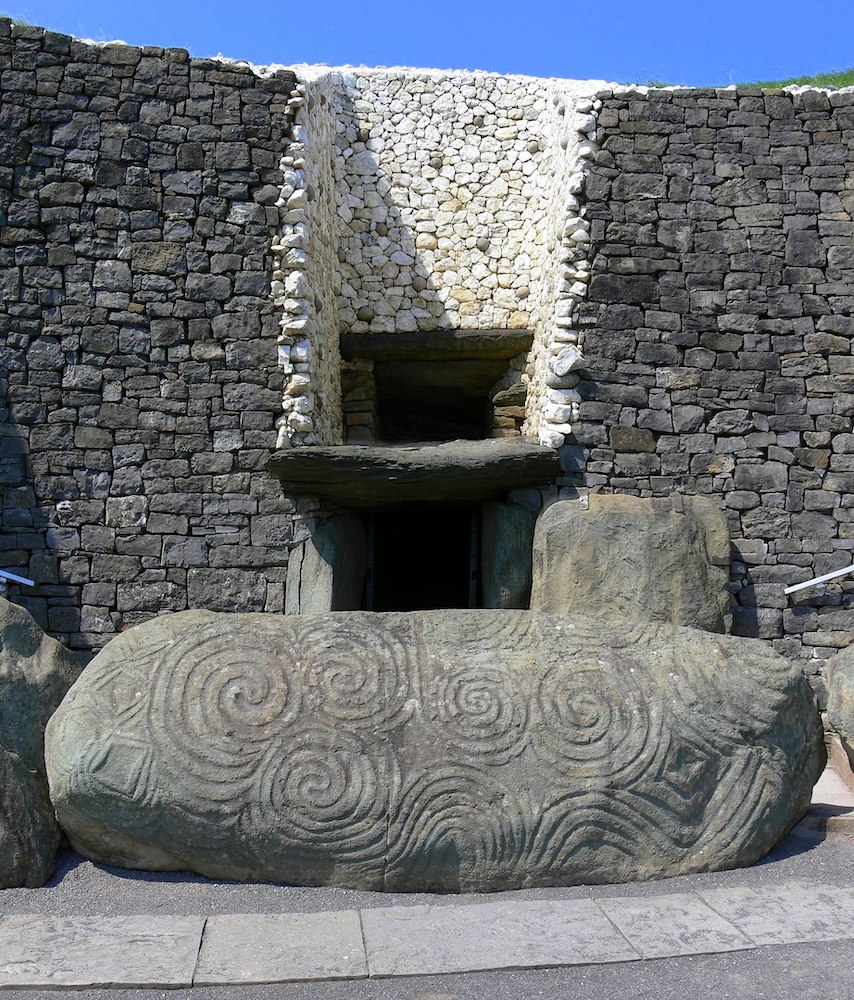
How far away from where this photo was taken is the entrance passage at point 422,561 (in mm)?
9602

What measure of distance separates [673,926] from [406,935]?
3.20 feet

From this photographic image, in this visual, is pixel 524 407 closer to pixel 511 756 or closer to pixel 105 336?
pixel 105 336

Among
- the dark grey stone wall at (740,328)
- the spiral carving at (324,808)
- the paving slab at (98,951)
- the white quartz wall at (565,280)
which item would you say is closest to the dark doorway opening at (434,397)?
the white quartz wall at (565,280)

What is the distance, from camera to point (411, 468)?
6.42 metres

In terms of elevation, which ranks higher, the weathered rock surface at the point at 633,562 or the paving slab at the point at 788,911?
the weathered rock surface at the point at 633,562

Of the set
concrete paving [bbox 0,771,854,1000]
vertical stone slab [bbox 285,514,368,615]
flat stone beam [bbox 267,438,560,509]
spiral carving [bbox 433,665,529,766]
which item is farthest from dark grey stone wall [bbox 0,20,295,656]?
concrete paving [bbox 0,771,854,1000]

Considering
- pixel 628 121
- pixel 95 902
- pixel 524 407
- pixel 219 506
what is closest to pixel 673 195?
pixel 628 121

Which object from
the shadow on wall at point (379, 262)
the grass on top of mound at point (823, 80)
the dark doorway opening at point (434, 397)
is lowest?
the dark doorway opening at point (434, 397)

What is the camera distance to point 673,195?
6.97 meters

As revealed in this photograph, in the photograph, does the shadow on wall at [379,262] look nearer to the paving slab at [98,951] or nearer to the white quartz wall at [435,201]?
the white quartz wall at [435,201]

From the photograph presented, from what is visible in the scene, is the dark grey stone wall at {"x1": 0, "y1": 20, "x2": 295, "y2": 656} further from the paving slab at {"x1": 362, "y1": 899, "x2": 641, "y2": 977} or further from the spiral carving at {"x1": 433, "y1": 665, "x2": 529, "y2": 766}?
the paving slab at {"x1": 362, "y1": 899, "x2": 641, "y2": 977}

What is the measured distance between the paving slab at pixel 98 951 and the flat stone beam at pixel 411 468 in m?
3.54

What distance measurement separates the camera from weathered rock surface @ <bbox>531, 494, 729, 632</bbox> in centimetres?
632

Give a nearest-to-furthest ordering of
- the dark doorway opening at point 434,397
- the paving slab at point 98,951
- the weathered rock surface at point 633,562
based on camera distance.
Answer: the paving slab at point 98,951, the weathered rock surface at point 633,562, the dark doorway opening at point 434,397
